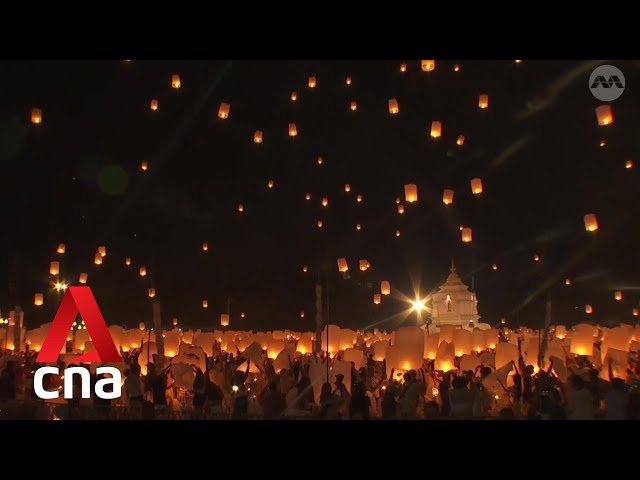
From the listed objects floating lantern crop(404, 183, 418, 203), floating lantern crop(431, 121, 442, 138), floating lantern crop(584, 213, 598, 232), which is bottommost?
floating lantern crop(584, 213, 598, 232)

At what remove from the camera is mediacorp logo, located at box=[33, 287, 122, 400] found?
7.60 meters

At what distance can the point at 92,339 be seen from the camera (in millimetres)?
8703

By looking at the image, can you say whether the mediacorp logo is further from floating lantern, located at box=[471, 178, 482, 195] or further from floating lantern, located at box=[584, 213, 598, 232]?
floating lantern, located at box=[584, 213, 598, 232]

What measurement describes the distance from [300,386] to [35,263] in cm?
1347

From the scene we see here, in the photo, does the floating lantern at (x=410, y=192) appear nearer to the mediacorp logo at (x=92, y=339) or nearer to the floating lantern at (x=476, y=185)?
the floating lantern at (x=476, y=185)

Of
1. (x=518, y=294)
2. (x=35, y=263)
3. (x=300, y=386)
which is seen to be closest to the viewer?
(x=300, y=386)

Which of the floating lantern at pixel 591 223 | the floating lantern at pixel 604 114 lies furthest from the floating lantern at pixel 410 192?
the floating lantern at pixel 604 114

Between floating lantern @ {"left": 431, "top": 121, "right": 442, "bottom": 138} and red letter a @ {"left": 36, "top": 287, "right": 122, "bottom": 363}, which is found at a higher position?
floating lantern @ {"left": 431, "top": 121, "right": 442, "bottom": 138}

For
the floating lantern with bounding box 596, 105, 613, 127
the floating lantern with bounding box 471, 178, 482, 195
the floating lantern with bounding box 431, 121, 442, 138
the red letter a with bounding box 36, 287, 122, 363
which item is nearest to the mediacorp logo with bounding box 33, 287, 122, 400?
the red letter a with bounding box 36, 287, 122, 363

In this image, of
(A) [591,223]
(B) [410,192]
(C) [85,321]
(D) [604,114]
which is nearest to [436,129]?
(B) [410,192]

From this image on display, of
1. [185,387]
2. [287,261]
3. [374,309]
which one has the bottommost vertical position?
[185,387]
